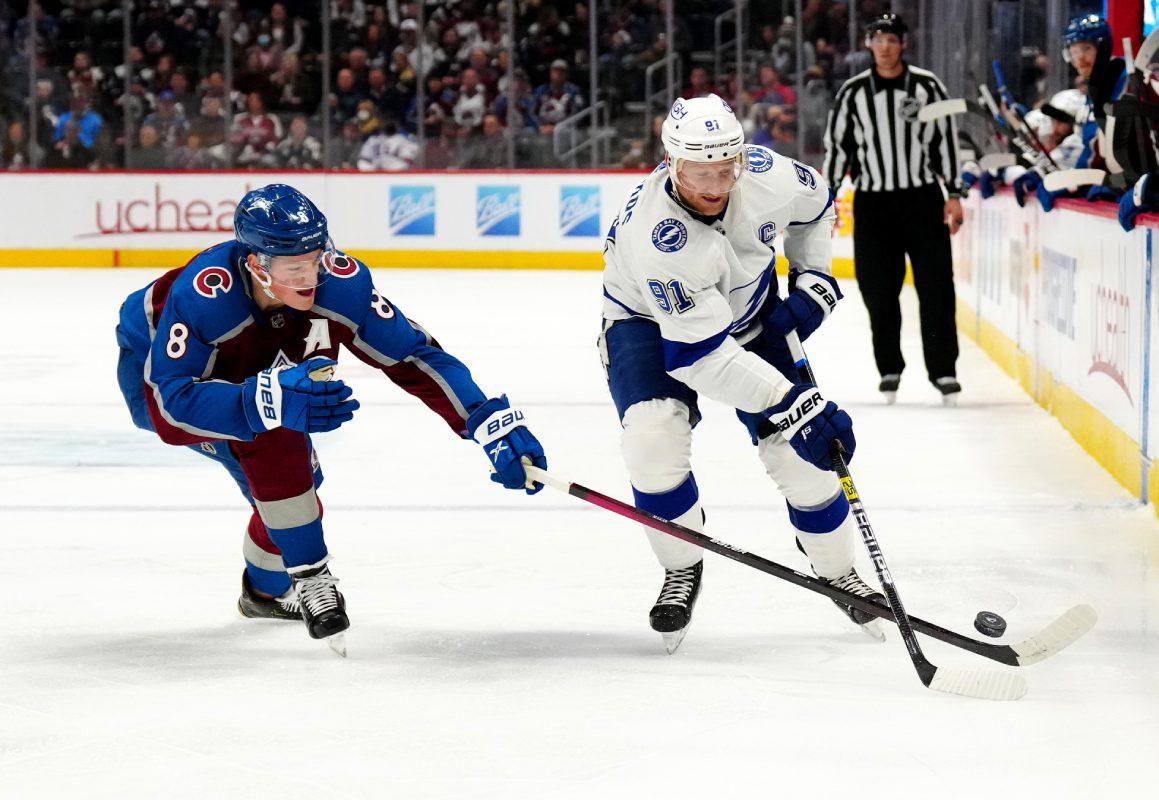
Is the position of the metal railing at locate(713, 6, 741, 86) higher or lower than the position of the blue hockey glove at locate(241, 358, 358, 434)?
higher

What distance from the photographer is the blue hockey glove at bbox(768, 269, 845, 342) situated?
10.8 ft

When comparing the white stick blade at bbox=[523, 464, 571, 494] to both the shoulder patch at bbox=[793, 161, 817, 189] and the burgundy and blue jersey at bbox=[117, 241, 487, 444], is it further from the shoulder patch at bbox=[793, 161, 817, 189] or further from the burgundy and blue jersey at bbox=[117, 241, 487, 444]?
the shoulder patch at bbox=[793, 161, 817, 189]

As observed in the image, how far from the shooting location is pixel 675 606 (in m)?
3.18

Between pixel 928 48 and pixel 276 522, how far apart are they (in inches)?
405

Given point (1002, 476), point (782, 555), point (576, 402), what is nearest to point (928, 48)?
point (576, 402)

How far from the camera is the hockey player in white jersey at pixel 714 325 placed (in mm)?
3020

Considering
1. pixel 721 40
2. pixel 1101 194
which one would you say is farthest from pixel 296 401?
pixel 721 40

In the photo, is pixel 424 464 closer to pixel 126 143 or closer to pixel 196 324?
pixel 196 324

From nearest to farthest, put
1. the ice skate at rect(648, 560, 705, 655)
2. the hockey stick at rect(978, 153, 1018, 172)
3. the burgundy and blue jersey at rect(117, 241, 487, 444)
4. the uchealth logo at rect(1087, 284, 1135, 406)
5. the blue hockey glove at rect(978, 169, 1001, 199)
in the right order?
the burgundy and blue jersey at rect(117, 241, 487, 444) < the ice skate at rect(648, 560, 705, 655) < the uchealth logo at rect(1087, 284, 1135, 406) < the hockey stick at rect(978, 153, 1018, 172) < the blue hockey glove at rect(978, 169, 1001, 199)

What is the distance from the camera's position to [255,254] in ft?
9.61

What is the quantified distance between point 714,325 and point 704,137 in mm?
325

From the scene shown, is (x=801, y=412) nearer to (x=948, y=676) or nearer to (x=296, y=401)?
(x=948, y=676)

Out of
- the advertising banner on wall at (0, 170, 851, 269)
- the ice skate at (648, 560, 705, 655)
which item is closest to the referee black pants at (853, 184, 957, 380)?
the ice skate at (648, 560, 705, 655)

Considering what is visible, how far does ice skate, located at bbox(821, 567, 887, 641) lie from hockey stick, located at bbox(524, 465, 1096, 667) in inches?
1.9
